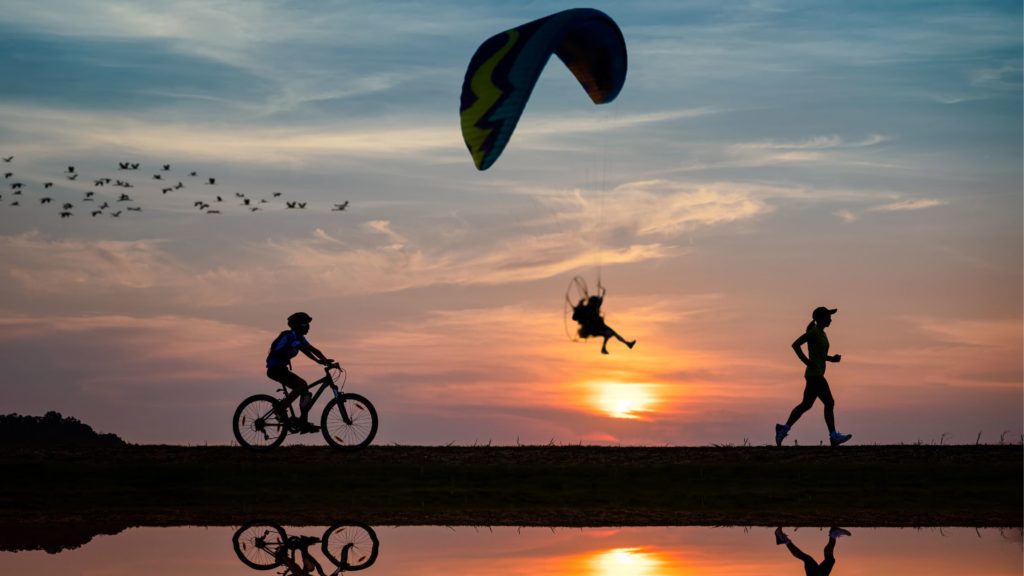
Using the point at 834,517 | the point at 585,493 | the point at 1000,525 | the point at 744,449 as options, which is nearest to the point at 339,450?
the point at 585,493

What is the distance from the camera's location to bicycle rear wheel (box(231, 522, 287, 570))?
595 inches

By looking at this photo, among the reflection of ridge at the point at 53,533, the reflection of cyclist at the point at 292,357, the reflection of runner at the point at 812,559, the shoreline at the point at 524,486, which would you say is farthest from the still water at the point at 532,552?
the reflection of cyclist at the point at 292,357

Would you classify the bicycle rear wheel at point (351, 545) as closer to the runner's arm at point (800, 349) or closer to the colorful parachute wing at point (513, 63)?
the colorful parachute wing at point (513, 63)

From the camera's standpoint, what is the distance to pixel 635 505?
20.3 m

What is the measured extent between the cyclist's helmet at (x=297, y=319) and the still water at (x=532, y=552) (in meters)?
6.59

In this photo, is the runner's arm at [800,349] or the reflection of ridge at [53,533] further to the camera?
the runner's arm at [800,349]

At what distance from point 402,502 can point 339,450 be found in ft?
13.7

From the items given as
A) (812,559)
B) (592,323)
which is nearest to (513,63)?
(592,323)

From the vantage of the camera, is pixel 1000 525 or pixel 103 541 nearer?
pixel 103 541

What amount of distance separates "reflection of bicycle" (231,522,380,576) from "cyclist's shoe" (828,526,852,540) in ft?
18.6

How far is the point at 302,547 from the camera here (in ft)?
52.6

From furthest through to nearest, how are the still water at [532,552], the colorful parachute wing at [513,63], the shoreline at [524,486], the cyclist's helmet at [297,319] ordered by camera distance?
the cyclist's helmet at [297,319] → the colorful parachute wing at [513,63] → the shoreline at [524,486] → the still water at [532,552]

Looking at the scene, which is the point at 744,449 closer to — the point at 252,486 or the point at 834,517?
the point at 834,517

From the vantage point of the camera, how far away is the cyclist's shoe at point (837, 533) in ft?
56.3
